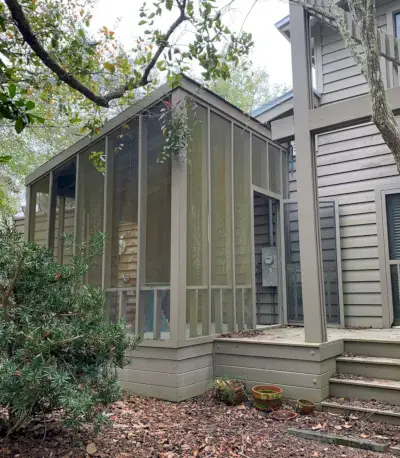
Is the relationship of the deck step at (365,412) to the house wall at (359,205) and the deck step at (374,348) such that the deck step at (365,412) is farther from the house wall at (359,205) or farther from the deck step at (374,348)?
the house wall at (359,205)

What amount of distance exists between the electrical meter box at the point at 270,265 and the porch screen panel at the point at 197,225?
2.05m

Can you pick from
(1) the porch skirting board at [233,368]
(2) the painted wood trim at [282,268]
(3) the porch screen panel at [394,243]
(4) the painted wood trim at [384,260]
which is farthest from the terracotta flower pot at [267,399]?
(3) the porch screen panel at [394,243]

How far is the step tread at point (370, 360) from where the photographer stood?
4.13m

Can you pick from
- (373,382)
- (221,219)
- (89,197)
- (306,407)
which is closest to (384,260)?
(373,382)

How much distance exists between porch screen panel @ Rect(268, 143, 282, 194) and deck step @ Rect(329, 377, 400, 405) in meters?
3.25

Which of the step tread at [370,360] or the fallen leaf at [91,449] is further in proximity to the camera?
the step tread at [370,360]

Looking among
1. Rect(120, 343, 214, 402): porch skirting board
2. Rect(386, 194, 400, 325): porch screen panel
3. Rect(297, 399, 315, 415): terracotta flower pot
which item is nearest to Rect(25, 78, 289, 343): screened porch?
Rect(120, 343, 214, 402): porch skirting board

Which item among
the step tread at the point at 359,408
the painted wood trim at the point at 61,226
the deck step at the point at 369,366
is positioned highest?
the painted wood trim at the point at 61,226

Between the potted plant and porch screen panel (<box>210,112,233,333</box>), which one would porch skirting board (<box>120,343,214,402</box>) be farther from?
porch screen panel (<box>210,112,233,333</box>)

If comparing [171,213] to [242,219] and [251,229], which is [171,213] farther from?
[251,229]

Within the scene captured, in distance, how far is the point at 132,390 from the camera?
4648 mm

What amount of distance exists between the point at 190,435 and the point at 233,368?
142 centimetres

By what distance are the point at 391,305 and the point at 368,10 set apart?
4160 millimetres

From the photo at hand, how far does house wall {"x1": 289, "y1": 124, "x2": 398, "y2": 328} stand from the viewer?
20.4 feet
